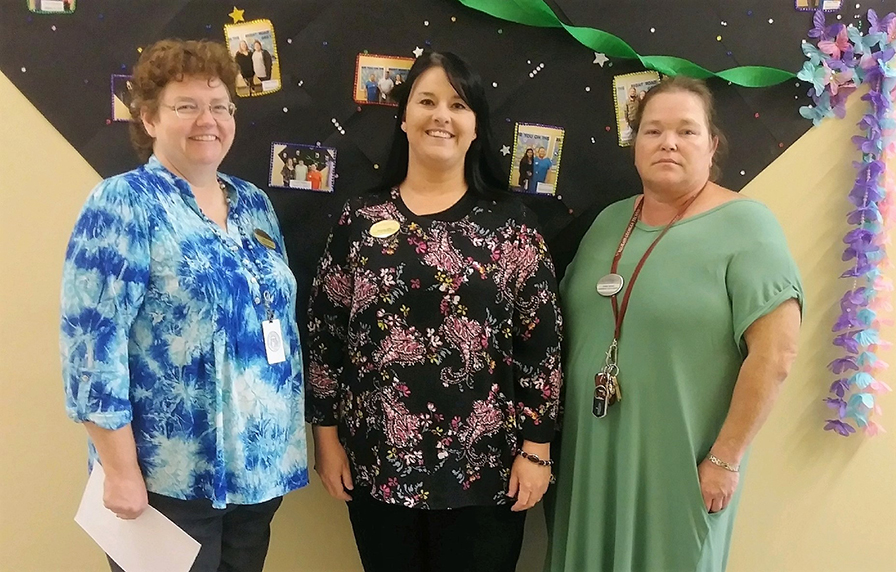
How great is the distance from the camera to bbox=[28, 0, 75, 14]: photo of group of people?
5.37ft

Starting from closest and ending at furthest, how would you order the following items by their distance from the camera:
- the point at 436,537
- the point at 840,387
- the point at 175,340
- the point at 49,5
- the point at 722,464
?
the point at 175,340 → the point at 722,464 → the point at 436,537 → the point at 49,5 → the point at 840,387

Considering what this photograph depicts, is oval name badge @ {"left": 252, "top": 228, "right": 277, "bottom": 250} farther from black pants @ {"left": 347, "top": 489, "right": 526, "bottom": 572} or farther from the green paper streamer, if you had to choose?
the green paper streamer

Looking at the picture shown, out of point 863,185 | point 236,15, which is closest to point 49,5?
point 236,15

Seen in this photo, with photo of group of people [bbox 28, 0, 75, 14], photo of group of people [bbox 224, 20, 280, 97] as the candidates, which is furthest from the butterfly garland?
photo of group of people [bbox 28, 0, 75, 14]

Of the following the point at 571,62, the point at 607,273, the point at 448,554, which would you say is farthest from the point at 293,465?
the point at 571,62

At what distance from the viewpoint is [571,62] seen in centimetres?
170

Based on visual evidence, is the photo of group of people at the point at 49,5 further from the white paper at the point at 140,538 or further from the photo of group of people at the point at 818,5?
the photo of group of people at the point at 818,5

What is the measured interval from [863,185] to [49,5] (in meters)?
2.22

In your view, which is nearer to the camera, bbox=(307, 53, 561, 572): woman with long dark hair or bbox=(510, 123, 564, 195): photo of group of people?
bbox=(307, 53, 561, 572): woman with long dark hair

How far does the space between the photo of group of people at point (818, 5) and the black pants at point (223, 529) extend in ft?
6.04

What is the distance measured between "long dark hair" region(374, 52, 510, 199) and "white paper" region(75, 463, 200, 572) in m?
0.86

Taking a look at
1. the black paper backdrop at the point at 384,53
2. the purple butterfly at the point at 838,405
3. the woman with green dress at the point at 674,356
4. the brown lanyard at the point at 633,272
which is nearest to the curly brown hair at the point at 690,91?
the woman with green dress at the point at 674,356

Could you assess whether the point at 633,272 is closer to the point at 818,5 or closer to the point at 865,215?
the point at 865,215

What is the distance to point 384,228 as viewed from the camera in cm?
140
